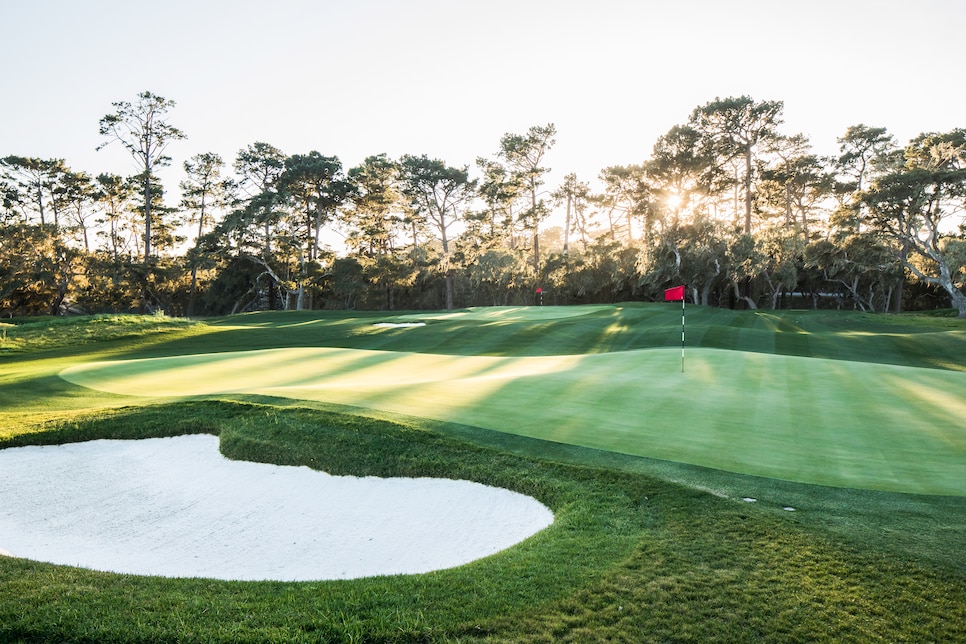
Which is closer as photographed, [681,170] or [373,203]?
[681,170]

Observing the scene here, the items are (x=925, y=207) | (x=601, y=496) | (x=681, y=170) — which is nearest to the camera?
(x=601, y=496)

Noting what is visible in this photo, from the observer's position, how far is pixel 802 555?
398cm

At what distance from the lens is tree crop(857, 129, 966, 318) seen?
29203 millimetres

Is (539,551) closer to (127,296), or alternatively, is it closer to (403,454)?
(403,454)

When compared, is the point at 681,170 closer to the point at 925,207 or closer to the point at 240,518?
the point at 925,207

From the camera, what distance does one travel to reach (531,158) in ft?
172

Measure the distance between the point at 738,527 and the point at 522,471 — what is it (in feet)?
7.54

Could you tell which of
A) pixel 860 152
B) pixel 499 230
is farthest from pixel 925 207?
pixel 499 230

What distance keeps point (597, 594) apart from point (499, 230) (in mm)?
47696

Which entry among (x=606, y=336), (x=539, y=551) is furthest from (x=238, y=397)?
(x=606, y=336)

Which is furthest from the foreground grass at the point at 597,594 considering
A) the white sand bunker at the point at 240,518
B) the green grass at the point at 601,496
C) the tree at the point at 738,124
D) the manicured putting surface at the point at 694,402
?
the tree at the point at 738,124

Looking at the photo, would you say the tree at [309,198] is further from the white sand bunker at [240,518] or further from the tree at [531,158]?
the white sand bunker at [240,518]

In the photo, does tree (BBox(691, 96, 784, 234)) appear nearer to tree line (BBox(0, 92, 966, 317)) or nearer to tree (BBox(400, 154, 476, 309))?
tree line (BBox(0, 92, 966, 317))

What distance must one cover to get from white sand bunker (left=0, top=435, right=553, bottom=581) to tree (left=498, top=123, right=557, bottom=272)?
43068mm
